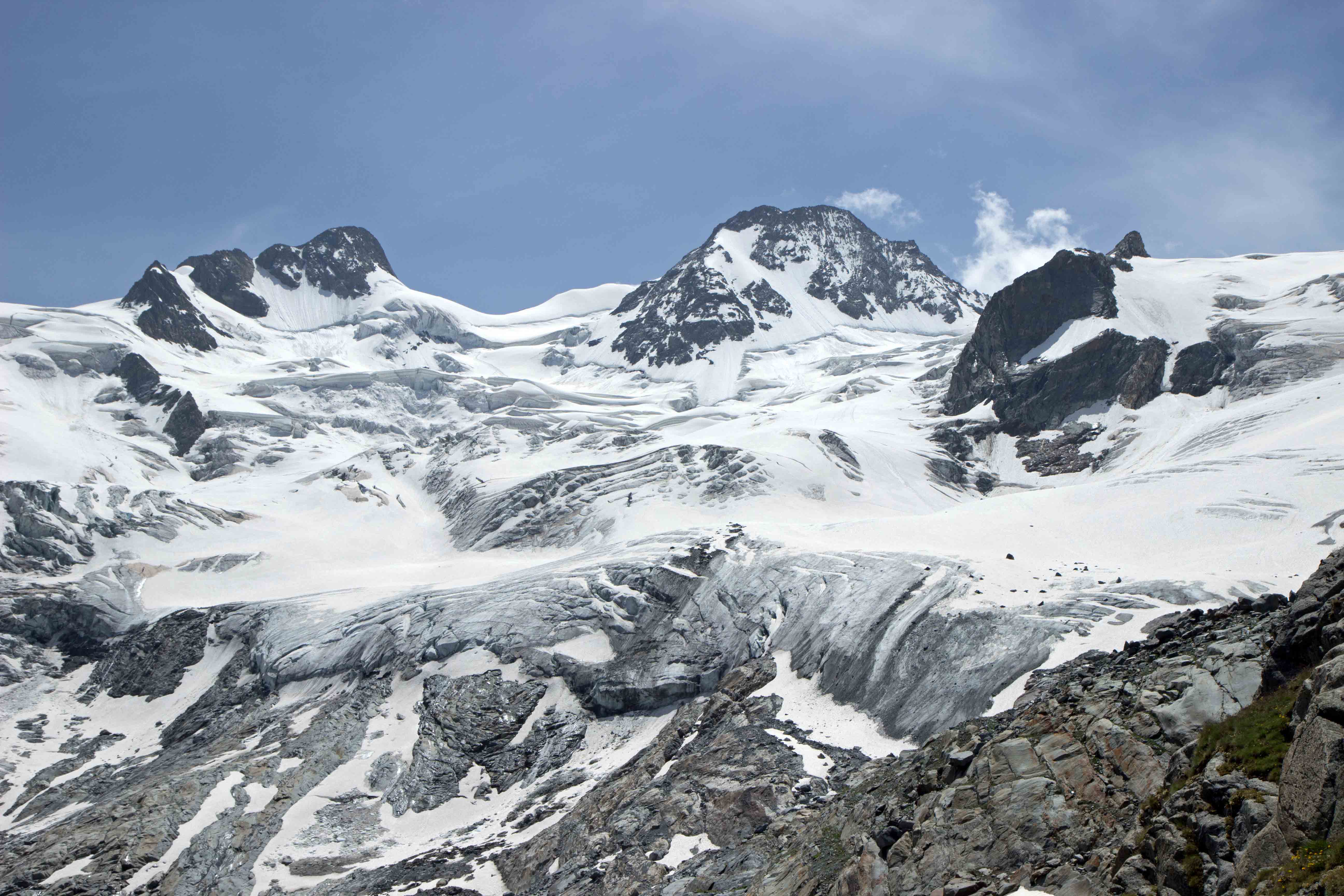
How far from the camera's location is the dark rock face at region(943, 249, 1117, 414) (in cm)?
12681

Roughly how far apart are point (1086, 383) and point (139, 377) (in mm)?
160629

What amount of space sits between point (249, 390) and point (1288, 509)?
17981 cm

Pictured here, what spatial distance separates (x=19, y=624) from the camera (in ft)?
250

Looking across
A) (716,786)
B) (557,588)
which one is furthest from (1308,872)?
(557,588)

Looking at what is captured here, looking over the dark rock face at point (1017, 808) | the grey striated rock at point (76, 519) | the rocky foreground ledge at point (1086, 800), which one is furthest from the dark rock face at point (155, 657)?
the dark rock face at point (1017, 808)

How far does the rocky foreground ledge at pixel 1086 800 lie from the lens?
12883 mm

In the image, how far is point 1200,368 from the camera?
356 feet

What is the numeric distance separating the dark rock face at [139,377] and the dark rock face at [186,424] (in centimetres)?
838

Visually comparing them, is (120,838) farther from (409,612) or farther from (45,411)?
(45,411)

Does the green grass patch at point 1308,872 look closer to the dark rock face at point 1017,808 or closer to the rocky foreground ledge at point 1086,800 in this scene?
the rocky foreground ledge at point 1086,800

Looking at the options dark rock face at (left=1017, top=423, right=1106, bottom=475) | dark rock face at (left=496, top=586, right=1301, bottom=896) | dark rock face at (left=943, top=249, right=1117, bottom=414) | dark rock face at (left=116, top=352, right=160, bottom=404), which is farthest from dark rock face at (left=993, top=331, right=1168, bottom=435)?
dark rock face at (left=116, top=352, right=160, bottom=404)

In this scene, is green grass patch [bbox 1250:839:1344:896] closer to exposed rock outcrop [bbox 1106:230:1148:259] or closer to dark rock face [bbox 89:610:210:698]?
dark rock face [bbox 89:610:210:698]

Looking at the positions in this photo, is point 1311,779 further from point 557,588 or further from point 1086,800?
point 557,588

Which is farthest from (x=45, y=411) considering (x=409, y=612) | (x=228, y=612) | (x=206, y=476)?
(x=409, y=612)
